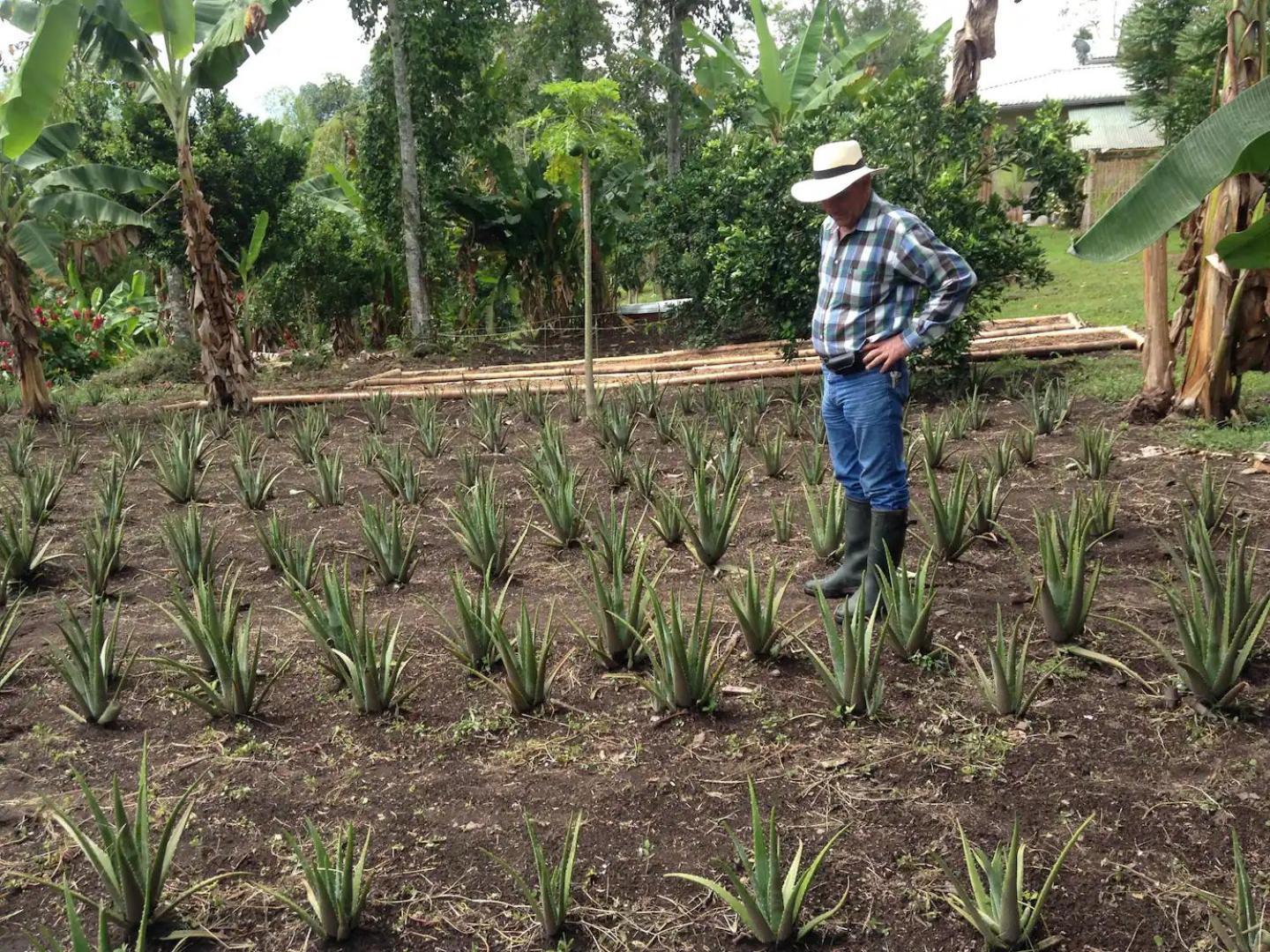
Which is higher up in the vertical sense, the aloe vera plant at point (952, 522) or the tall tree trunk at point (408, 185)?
the tall tree trunk at point (408, 185)

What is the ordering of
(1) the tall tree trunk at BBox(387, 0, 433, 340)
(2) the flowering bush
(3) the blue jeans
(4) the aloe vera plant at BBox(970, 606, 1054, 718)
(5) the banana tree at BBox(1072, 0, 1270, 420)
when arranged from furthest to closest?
(2) the flowering bush, (1) the tall tree trunk at BBox(387, 0, 433, 340), (5) the banana tree at BBox(1072, 0, 1270, 420), (3) the blue jeans, (4) the aloe vera plant at BBox(970, 606, 1054, 718)

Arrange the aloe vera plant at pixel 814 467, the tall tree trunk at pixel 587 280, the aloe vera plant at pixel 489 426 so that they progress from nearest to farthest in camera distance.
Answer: the aloe vera plant at pixel 814 467, the tall tree trunk at pixel 587 280, the aloe vera plant at pixel 489 426

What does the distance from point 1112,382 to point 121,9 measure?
7586 millimetres

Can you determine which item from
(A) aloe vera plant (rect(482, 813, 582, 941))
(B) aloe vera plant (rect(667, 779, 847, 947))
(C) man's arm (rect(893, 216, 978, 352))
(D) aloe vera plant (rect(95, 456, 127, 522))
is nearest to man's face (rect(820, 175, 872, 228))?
(C) man's arm (rect(893, 216, 978, 352))

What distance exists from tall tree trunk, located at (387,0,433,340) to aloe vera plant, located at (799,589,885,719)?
966 cm

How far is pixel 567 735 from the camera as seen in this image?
9.56ft

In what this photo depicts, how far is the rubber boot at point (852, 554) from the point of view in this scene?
372 cm

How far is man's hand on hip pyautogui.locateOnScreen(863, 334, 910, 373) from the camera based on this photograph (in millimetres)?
3266

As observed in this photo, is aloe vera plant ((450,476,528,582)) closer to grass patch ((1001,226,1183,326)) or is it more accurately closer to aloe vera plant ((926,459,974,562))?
aloe vera plant ((926,459,974,562))

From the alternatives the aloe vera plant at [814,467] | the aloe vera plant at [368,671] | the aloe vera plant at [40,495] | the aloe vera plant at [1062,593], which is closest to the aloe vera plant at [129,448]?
the aloe vera plant at [40,495]

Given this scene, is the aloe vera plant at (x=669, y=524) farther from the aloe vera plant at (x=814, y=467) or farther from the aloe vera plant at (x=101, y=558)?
the aloe vera plant at (x=101, y=558)

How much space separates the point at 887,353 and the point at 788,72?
9893mm

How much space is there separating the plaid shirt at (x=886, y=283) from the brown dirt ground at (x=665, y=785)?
1.00 meters

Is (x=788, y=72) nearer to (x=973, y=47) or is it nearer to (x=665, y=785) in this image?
(x=973, y=47)
